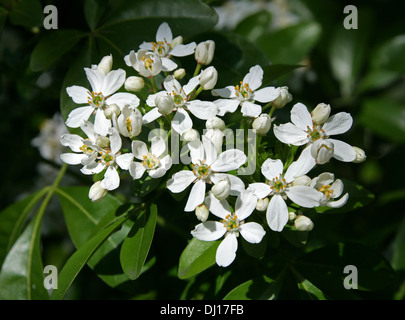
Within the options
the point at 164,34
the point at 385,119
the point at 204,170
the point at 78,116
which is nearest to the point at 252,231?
the point at 204,170

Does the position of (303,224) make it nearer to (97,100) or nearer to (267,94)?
(267,94)

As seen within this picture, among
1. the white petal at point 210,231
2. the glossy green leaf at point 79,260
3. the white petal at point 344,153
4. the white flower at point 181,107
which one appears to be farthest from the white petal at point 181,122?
the white petal at point 344,153

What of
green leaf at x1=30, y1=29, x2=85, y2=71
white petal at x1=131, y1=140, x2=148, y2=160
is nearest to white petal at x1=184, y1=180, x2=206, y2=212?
white petal at x1=131, y1=140, x2=148, y2=160

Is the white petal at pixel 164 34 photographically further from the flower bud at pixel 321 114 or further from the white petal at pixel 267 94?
the flower bud at pixel 321 114

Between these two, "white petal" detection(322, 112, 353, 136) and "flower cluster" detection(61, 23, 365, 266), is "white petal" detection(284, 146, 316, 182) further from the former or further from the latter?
"white petal" detection(322, 112, 353, 136)
